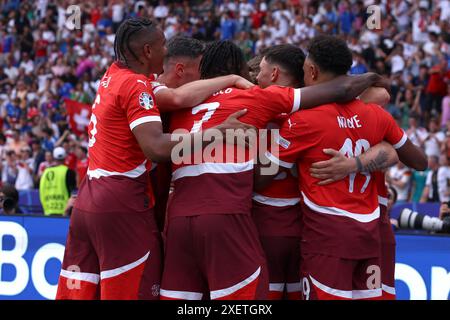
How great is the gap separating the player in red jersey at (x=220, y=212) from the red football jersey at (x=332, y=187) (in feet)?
0.39

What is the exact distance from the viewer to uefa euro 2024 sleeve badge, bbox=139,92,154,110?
17.3ft

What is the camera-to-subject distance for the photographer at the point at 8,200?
10039 mm

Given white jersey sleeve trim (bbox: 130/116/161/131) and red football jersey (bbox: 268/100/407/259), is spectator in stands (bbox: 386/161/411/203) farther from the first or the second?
white jersey sleeve trim (bbox: 130/116/161/131)

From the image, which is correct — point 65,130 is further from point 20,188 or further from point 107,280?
point 107,280

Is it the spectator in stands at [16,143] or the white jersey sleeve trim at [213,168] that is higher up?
the white jersey sleeve trim at [213,168]

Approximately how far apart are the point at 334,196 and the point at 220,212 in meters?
0.76

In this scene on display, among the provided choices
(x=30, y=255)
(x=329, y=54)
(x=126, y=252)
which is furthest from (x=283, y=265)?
(x=30, y=255)

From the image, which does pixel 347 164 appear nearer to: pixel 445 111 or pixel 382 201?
pixel 382 201

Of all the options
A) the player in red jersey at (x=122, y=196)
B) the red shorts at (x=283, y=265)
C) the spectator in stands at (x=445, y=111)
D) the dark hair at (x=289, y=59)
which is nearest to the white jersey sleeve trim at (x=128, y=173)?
the player in red jersey at (x=122, y=196)

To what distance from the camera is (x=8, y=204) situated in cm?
1005

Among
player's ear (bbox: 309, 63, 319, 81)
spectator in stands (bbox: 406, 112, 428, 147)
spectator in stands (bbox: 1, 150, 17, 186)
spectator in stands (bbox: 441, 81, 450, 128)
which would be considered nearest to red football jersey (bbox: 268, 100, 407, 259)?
player's ear (bbox: 309, 63, 319, 81)

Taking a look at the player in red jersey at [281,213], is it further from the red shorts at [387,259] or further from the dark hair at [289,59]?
the red shorts at [387,259]

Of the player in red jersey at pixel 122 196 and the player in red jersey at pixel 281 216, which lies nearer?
the player in red jersey at pixel 122 196
